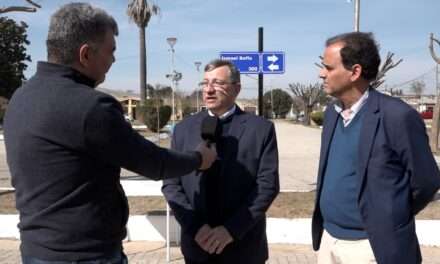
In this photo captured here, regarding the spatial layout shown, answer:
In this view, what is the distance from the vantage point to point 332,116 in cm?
309

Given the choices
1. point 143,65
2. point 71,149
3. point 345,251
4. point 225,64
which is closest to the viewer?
point 71,149

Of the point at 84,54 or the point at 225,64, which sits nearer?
the point at 84,54

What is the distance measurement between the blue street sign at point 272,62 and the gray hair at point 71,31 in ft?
21.1

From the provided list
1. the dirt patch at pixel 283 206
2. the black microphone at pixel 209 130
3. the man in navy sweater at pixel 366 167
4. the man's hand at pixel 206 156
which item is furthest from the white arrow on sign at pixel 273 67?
the man's hand at pixel 206 156

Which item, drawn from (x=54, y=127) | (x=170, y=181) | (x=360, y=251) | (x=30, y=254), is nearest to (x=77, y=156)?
(x=54, y=127)

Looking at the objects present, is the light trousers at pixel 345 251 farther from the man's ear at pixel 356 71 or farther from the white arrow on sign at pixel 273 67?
the white arrow on sign at pixel 273 67

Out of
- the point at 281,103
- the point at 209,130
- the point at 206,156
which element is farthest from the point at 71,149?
the point at 281,103

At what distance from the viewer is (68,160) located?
1.99 meters

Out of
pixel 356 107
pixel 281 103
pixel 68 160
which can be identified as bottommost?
pixel 281 103

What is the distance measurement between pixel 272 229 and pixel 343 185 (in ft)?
12.1

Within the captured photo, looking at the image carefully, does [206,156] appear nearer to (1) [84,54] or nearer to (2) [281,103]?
(1) [84,54]

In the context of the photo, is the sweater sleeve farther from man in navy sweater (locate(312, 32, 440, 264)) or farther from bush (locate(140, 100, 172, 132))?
bush (locate(140, 100, 172, 132))

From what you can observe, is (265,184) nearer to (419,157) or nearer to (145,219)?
(419,157)

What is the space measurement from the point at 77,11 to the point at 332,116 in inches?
64.4
